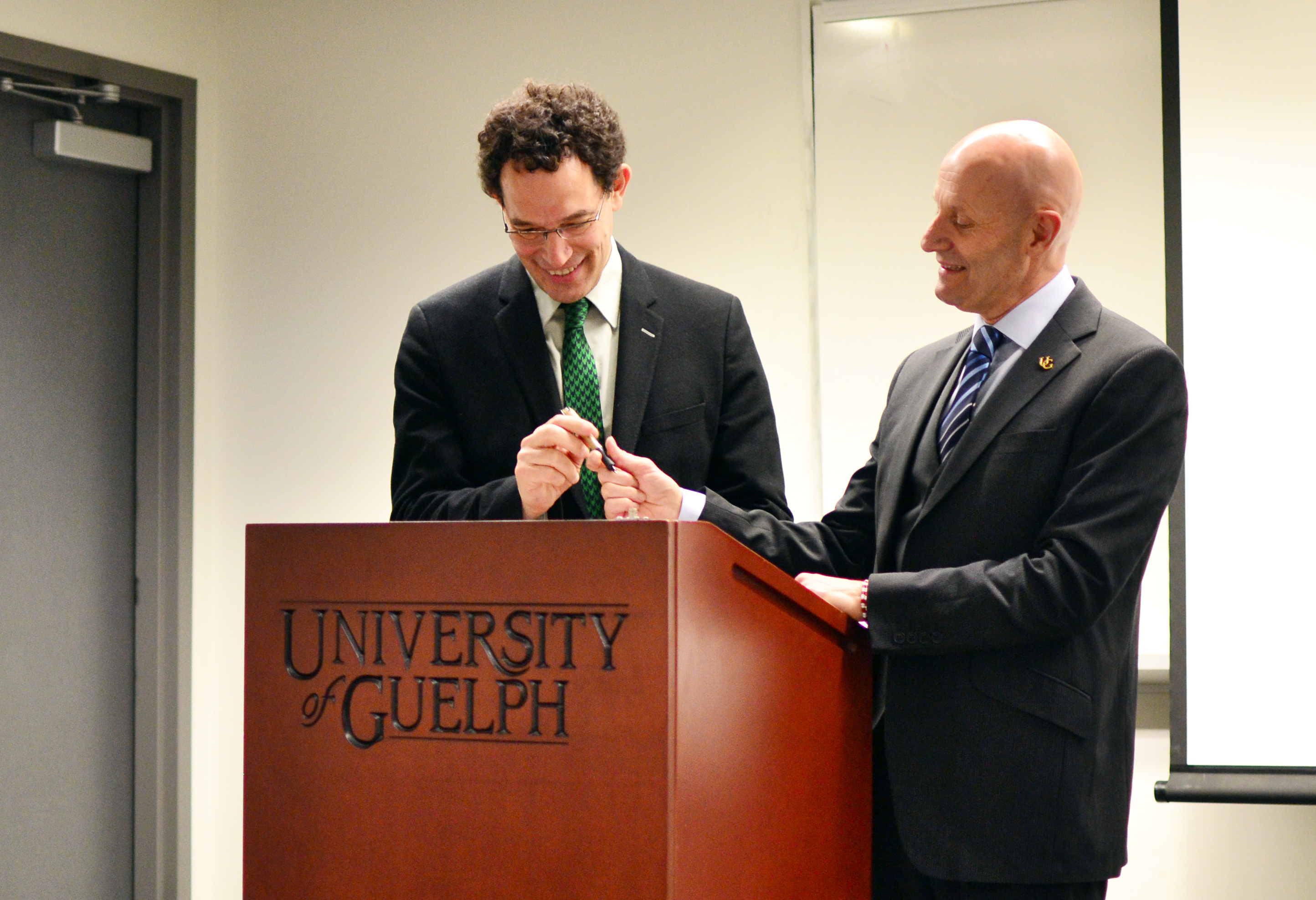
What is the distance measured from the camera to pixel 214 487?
386 cm

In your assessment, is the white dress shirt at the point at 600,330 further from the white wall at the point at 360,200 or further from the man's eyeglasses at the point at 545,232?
the white wall at the point at 360,200

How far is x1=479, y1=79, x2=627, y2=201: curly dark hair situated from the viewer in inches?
65.7

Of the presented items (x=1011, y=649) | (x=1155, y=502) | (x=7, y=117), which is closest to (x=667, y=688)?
(x=1011, y=649)

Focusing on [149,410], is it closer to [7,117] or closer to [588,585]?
[7,117]

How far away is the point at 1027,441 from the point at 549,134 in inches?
28.2

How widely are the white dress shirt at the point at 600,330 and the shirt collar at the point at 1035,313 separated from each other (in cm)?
53

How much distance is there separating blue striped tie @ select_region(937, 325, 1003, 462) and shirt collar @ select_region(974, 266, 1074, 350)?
30mm

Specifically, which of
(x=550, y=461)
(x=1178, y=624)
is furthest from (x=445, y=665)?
(x=1178, y=624)

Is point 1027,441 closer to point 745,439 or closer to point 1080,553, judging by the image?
point 1080,553

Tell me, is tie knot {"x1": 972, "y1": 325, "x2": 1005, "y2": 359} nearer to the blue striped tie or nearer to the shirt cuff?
the blue striped tie

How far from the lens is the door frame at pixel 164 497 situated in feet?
12.1

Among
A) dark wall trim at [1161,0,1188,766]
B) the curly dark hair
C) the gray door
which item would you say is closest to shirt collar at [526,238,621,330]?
the curly dark hair

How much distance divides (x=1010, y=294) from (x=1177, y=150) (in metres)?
1.45

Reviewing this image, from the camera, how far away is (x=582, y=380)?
1.76 metres
